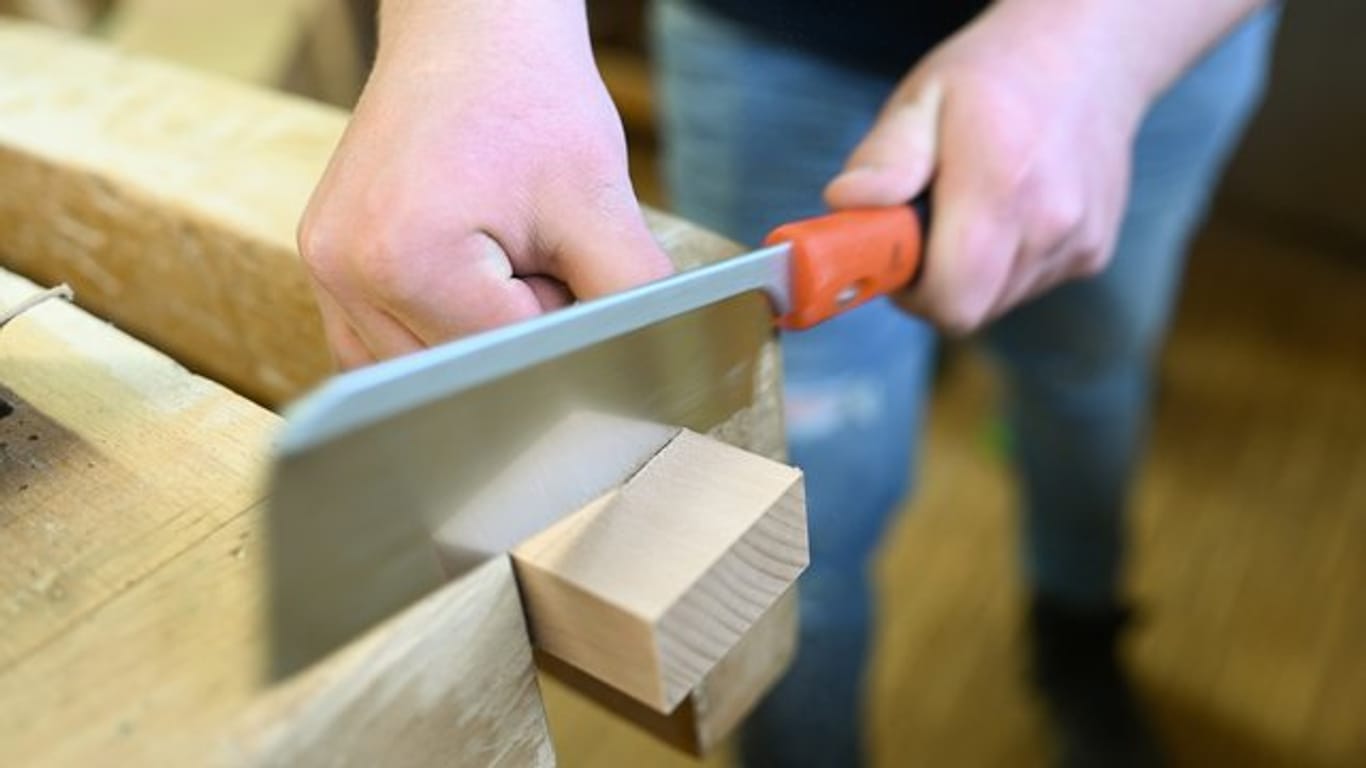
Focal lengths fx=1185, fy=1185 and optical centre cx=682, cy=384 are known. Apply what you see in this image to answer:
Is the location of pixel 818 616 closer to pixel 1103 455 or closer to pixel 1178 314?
pixel 1103 455

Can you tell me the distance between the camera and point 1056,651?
1.07 meters

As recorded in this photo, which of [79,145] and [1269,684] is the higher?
[79,145]

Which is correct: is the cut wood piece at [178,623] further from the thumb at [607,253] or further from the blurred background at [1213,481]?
the blurred background at [1213,481]

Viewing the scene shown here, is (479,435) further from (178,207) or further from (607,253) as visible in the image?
(178,207)

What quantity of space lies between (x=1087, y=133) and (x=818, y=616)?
37 cm

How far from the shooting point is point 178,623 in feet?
1.01

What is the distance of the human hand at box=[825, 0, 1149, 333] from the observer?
50 centimetres

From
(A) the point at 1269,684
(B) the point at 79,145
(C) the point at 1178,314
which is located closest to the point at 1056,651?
(A) the point at 1269,684

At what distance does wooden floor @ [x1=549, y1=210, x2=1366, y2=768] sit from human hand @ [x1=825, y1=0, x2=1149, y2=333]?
0.48 metres

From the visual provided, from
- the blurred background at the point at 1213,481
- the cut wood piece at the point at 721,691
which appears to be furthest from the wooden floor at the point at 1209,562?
the cut wood piece at the point at 721,691

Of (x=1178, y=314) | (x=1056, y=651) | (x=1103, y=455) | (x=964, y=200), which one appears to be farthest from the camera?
(x=1178, y=314)

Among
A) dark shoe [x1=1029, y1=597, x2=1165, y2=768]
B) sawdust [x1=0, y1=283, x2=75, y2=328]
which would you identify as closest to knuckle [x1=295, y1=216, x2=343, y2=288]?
sawdust [x1=0, y1=283, x2=75, y2=328]

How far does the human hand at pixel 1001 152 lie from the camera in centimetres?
50

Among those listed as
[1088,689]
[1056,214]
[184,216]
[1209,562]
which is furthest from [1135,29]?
[1209,562]
